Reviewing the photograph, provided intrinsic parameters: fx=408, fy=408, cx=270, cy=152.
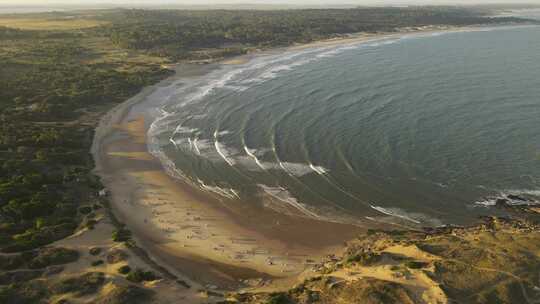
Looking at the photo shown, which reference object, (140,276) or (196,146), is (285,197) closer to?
(140,276)

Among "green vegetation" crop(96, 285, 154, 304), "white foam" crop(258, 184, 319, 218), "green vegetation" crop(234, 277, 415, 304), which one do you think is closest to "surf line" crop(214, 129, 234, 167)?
"white foam" crop(258, 184, 319, 218)

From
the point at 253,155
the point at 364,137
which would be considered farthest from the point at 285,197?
the point at 364,137

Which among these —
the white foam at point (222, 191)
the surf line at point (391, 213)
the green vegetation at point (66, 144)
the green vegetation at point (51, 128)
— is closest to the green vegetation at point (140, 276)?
the green vegetation at point (66, 144)

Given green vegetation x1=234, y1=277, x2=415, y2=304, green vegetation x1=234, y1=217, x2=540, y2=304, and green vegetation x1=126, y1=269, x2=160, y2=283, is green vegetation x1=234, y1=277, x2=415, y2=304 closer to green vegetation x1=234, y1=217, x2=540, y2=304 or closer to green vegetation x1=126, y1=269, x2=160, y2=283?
green vegetation x1=234, y1=217, x2=540, y2=304

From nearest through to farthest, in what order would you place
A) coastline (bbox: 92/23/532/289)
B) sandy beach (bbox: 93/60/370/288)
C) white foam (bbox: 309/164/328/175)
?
1. coastline (bbox: 92/23/532/289)
2. sandy beach (bbox: 93/60/370/288)
3. white foam (bbox: 309/164/328/175)

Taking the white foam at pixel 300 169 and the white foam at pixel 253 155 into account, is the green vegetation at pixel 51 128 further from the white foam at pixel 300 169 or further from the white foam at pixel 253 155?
the white foam at pixel 300 169

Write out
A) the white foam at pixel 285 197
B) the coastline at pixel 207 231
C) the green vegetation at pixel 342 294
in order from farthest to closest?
the white foam at pixel 285 197
the coastline at pixel 207 231
the green vegetation at pixel 342 294
